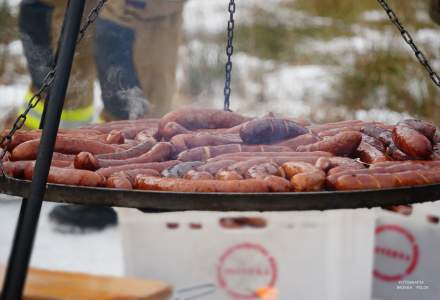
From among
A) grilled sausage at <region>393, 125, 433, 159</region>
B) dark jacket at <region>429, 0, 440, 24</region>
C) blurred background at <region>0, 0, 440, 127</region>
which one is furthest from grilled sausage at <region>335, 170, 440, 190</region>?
blurred background at <region>0, 0, 440, 127</region>

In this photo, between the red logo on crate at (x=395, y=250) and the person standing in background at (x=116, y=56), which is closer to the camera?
the red logo on crate at (x=395, y=250)

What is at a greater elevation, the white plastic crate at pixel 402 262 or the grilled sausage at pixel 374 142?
the grilled sausage at pixel 374 142

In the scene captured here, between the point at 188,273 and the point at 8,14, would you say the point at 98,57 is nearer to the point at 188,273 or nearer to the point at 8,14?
the point at 188,273

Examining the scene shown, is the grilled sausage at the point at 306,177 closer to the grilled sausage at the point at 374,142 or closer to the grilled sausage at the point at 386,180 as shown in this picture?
the grilled sausage at the point at 386,180

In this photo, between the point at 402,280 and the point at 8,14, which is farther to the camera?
the point at 8,14

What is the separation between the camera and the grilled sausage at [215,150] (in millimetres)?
1930

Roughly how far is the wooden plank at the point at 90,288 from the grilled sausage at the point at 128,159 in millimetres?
296

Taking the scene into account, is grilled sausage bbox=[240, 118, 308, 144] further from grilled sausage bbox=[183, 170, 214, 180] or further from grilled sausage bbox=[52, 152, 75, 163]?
grilled sausage bbox=[52, 152, 75, 163]

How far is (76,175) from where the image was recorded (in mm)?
1759

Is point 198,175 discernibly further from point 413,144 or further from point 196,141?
point 413,144

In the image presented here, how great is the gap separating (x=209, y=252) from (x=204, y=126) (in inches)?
18.0

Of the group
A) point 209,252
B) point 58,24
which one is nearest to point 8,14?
point 58,24

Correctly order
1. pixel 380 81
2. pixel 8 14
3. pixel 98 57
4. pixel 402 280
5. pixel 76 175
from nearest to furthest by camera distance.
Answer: pixel 76 175 < pixel 402 280 < pixel 98 57 < pixel 8 14 < pixel 380 81

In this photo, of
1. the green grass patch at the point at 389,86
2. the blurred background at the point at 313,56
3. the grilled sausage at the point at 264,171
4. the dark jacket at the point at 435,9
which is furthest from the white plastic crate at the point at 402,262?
the green grass patch at the point at 389,86
